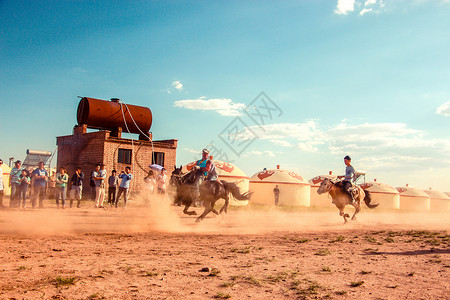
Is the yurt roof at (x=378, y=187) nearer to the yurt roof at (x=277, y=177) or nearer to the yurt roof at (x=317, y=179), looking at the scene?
the yurt roof at (x=317, y=179)

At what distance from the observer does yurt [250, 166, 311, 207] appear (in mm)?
34562

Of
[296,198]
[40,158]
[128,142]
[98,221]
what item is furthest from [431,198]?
[98,221]

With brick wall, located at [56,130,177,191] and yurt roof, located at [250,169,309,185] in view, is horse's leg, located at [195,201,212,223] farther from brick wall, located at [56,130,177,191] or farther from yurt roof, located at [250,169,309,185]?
yurt roof, located at [250,169,309,185]

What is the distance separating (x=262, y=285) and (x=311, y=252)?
114 inches

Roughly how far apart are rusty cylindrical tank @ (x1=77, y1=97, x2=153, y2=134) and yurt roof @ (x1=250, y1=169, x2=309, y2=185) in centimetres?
1290

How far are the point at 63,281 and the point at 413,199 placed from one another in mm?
55915

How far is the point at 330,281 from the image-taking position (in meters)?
5.11

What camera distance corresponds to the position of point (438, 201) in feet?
195

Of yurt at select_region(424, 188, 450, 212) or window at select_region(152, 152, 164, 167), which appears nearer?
window at select_region(152, 152, 164, 167)

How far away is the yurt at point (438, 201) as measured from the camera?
2304 inches

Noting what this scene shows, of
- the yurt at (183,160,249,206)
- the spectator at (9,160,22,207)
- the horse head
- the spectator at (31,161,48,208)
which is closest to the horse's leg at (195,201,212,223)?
the horse head

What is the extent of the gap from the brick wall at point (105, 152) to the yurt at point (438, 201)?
48.2 meters

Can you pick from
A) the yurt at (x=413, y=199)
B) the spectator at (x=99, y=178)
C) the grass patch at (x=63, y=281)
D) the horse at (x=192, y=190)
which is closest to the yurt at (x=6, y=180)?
the spectator at (x=99, y=178)

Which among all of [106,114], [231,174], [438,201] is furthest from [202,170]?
[438,201]
